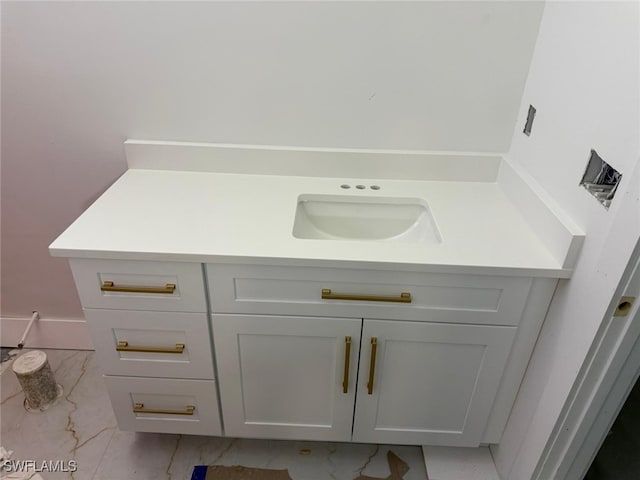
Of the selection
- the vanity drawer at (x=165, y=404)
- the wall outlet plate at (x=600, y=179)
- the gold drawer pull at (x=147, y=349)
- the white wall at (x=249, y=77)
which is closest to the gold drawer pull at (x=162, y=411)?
the vanity drawer at (x=165, y=404)

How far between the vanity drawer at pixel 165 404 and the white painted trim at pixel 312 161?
695 mm

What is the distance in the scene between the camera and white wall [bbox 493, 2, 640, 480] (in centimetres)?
84

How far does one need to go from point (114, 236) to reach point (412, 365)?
88 cm

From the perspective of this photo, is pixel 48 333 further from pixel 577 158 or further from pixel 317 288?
pixel 577 158

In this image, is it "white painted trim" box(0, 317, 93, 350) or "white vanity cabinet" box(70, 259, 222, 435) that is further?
"white painted trim" box(0, 317, 93, 350)

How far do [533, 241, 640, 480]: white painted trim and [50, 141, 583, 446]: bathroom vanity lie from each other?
169 mm

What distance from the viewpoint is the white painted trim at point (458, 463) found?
1.40 metres

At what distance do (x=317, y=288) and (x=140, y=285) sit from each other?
1.51 feet

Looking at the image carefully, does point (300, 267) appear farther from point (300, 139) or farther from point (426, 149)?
point (426, 149)

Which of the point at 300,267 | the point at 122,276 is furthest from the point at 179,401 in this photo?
the point at 300,267

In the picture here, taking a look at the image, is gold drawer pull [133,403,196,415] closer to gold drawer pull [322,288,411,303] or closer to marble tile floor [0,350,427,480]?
marble tile floor [0,350,427,480]

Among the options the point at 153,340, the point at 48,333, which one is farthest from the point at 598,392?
the point at 48,333

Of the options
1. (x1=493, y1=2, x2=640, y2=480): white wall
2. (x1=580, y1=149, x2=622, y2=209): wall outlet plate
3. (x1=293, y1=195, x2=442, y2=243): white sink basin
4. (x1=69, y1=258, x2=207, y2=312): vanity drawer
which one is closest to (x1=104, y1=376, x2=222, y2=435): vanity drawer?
(x1=69, y1=258, x2=207, y2=312): vanity drawer

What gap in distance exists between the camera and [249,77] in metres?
1.33
